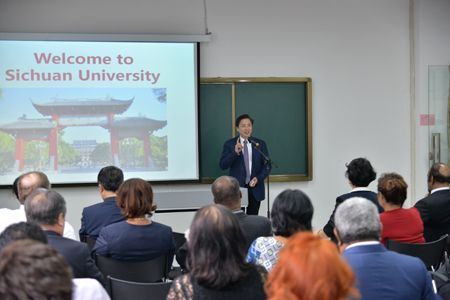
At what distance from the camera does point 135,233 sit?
312 cm

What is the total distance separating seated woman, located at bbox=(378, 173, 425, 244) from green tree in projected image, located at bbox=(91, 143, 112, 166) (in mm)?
3582

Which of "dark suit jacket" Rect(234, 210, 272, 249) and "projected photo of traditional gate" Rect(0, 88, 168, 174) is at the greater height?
"projected photo of traditional gate" Rect(0, 88, 168, 174)

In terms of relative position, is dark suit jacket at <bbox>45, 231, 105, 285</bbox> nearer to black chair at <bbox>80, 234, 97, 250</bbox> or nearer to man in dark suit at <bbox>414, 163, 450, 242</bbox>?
black chair at <bbox>80, 234, 97, 250</bbox>

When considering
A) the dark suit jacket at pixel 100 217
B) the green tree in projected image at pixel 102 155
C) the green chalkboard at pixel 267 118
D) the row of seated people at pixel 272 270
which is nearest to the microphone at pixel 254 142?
the green chalkboard at pixel 267 118

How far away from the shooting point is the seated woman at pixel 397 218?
334 cm

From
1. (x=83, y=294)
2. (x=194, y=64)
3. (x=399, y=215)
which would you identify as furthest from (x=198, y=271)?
(x=194, y=64)

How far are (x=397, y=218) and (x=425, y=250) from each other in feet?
0.79

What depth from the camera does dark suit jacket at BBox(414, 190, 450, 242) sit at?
3895mm

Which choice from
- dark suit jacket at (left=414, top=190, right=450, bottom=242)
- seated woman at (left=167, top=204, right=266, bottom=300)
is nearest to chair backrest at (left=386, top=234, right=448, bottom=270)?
dark suit jacket at (left=414, top=190, right=450, bottom=242)

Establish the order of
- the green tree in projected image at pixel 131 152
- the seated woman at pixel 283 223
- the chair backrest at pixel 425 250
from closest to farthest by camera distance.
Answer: the seated woman at pixel 283 223
the chair backrest at pixel 425 250
the green tree in projected image at pixel 131 152

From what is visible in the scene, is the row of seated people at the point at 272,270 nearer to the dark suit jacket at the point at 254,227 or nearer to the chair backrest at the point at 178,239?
the dark suit jacket at the point at 254,227

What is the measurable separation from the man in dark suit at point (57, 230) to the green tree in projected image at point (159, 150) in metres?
3.54

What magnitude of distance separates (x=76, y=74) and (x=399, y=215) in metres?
3.96

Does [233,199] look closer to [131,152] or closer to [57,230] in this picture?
[57,230]
